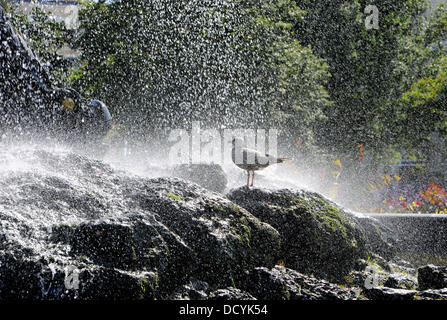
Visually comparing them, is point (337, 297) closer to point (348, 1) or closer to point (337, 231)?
point (337, 231)

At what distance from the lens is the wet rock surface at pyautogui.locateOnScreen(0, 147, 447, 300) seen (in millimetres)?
2676

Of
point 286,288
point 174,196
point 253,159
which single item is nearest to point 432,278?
point 286,288

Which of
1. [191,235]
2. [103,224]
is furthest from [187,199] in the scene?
[103,224]

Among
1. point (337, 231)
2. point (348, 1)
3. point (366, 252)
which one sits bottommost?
point (366, 252)

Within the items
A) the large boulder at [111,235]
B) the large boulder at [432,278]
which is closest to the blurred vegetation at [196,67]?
the large boulder at [111,235]

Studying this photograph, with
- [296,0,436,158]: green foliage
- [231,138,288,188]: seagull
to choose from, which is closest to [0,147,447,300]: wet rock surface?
[231,138,288,188]: seagull

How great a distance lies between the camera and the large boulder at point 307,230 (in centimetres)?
427

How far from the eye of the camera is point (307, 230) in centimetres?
432

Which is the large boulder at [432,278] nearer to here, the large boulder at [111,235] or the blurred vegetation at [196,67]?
the large boulder at [111,235]

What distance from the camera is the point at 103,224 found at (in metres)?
2.97

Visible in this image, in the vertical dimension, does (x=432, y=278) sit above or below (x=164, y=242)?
below

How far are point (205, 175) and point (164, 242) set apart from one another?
122 inches

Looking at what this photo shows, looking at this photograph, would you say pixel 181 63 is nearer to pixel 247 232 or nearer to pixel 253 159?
pixel 253 159
